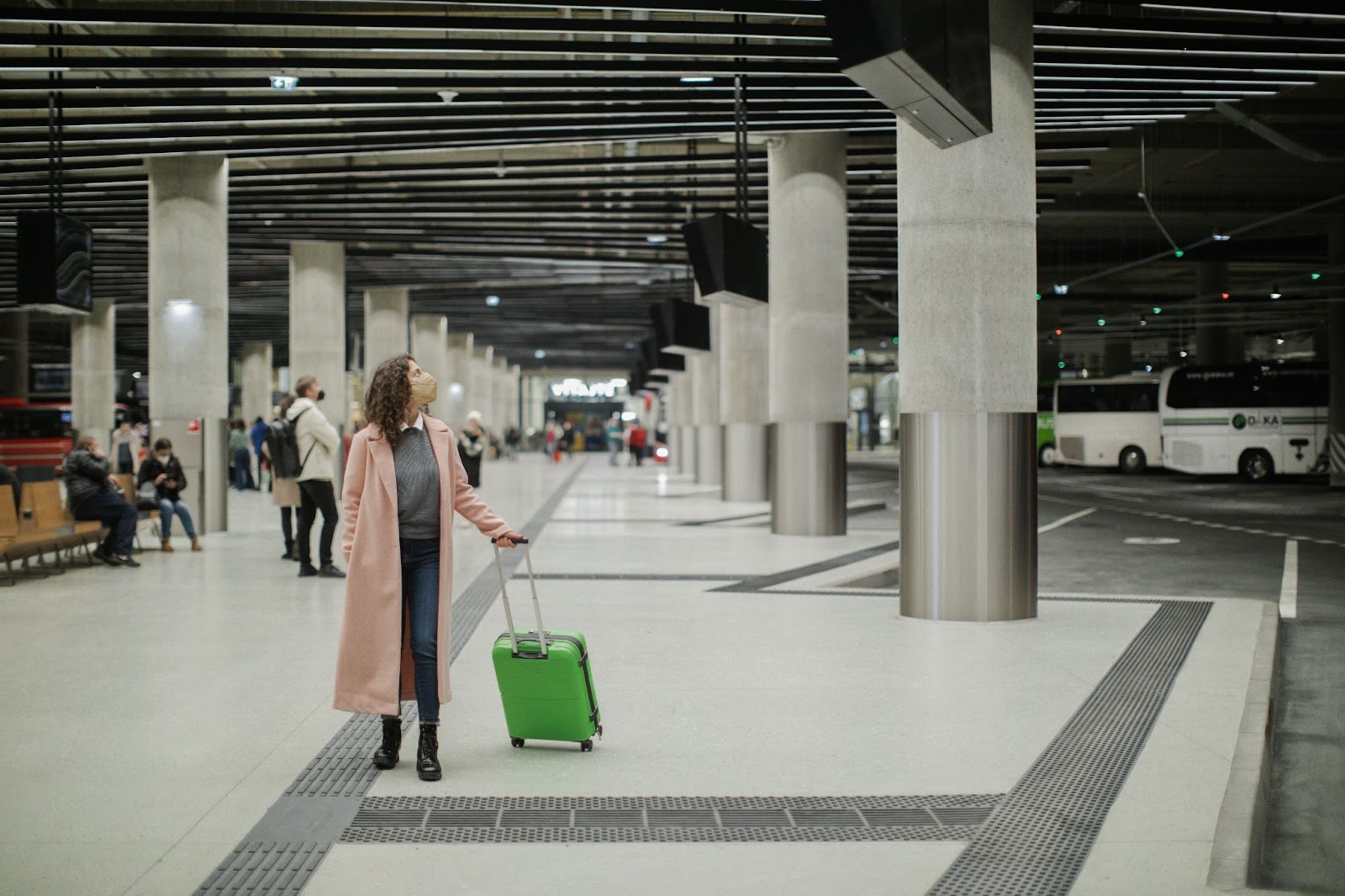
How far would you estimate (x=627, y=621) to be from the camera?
9.19 metres

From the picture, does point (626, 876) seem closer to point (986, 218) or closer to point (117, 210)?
point (986, 218)

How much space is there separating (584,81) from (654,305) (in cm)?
1106

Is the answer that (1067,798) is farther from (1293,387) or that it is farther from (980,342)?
(1293,387)

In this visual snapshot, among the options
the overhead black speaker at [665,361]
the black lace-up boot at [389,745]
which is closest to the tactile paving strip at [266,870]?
the black lace-up boot at [389,745]

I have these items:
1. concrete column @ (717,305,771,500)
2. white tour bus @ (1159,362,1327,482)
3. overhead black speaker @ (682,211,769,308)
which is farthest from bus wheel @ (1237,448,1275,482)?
overhead black speaker @ (682,211,769,308)

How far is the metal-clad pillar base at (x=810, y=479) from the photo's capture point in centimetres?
1697

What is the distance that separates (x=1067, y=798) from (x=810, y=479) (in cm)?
1241

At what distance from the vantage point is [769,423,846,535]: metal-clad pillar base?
17.0 metres

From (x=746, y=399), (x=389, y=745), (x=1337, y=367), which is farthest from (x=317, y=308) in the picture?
(x=1337, y=367)

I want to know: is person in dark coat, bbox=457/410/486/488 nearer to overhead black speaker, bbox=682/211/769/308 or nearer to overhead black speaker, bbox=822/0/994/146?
overhead black speaker, bbox=682/211/769/308

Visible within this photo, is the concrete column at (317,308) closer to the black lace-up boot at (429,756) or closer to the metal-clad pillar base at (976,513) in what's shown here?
the metal-clad pillar base at (976,513)

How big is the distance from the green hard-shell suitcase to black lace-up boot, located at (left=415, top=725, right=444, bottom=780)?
0.41m

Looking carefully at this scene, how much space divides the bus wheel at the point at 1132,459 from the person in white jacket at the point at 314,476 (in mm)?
35119

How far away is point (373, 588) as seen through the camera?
5109mm
